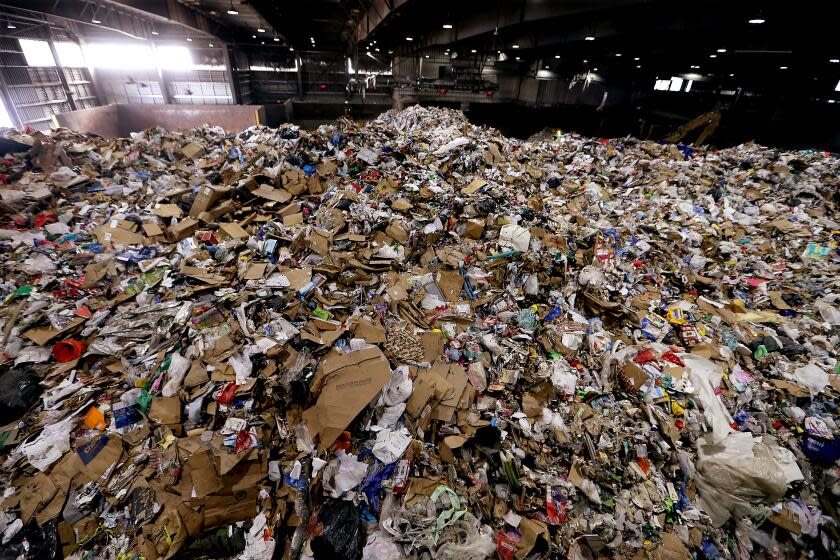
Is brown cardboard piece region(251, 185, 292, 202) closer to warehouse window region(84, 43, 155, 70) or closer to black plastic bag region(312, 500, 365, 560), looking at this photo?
black plastic bag region(312, 500, 365, 560)

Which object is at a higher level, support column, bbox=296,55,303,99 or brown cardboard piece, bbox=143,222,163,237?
support column, bbox=296,55,303,99

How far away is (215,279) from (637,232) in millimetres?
5508

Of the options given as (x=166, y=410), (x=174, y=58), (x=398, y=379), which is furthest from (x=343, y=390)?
(x=174, y=58)

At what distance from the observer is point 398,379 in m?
2.60

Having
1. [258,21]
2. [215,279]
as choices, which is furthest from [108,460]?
[258,21]

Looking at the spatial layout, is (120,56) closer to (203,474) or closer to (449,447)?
(203,474)

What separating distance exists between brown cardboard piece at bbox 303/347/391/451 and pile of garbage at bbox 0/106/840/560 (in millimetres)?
16

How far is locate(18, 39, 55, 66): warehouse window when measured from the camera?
32.7ft

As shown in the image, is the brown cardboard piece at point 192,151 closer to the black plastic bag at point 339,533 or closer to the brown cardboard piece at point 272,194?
the brown cardboard piece at point 272,194

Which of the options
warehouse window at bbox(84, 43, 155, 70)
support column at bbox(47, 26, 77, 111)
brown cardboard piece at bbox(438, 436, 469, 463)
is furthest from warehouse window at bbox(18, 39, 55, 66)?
brown cardboard piece at bbox(438, 436, 469, 463)

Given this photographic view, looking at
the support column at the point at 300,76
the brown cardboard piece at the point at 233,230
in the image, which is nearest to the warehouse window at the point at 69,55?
the support column at the point at 300,76

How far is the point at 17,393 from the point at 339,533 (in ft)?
8.07

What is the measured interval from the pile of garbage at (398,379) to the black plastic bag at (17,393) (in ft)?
0.05

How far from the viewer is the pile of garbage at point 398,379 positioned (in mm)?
2070
